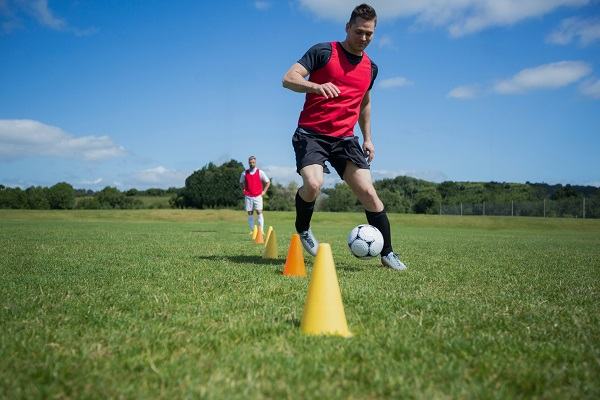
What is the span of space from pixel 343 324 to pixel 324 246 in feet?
1.97

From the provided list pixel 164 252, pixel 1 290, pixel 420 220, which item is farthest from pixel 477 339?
pixel 420 220

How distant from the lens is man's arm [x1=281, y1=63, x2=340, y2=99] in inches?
198

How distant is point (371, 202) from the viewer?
629cm

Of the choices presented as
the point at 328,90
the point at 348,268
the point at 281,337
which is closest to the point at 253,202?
the point at 348,268

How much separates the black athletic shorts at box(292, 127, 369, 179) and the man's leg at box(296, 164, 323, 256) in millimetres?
103

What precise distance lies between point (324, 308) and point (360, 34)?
395 cm

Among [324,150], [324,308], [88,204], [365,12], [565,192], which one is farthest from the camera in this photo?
[565,192]

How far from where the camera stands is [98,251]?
8109 mm

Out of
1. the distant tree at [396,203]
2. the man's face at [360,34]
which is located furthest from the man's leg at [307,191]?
the distant tree at [396,203]

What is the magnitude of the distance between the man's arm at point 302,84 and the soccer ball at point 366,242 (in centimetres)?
182

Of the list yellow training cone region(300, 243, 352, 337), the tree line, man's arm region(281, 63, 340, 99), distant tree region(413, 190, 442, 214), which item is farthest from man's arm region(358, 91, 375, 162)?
distant tree region(413, 190, 442, 214)

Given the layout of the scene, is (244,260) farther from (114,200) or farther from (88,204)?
(114,200)

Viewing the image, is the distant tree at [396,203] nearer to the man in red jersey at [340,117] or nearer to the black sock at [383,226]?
the black sock at [383,226]

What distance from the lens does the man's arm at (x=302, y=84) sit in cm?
504
